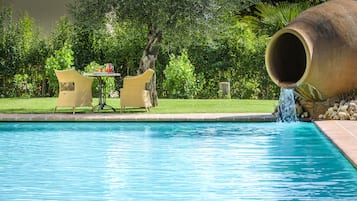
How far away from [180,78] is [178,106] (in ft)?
11.1

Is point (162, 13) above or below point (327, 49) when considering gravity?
above

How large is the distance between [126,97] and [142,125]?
86.5 inches

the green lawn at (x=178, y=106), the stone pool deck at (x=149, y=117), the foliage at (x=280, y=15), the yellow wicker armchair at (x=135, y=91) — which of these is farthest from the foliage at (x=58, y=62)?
the stone pool deck at (x=149, y=117)

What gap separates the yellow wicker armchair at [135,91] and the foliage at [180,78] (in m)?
4.78

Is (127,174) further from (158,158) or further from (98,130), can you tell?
(98,130)

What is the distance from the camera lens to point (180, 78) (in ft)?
70.7

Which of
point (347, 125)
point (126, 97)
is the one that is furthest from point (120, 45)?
point (347, 125)

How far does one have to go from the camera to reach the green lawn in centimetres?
1709

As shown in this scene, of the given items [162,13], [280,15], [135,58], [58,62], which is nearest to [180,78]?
[135,58]

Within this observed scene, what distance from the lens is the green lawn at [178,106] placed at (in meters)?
17.1

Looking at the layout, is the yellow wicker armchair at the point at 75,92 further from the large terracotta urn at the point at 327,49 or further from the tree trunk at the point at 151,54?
the large terracotta urn at the point at 327,49

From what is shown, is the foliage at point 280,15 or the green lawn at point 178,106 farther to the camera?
the foliage at point 280,15

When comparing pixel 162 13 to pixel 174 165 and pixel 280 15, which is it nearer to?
pixel 280 15

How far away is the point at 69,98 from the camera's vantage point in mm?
16297
